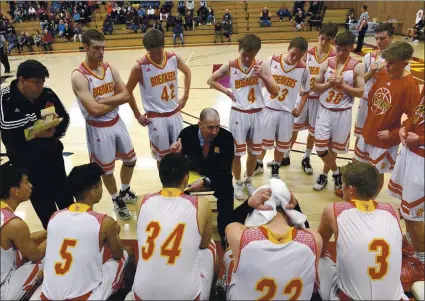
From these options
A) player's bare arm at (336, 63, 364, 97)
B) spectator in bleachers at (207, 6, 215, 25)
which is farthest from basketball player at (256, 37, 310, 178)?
spectator in bleachers at (207, 6, 215, 25)

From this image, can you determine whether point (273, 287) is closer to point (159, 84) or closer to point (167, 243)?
Result: point (167, 243)

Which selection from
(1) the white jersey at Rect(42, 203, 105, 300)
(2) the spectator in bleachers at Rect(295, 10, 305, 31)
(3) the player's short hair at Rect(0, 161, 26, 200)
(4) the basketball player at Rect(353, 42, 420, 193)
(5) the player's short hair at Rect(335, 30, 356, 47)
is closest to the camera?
(1) the white jersey at Rect(42, 203, 105, 300)

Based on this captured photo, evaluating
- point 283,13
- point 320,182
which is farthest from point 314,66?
point 283,13

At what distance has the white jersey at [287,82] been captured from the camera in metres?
4.68

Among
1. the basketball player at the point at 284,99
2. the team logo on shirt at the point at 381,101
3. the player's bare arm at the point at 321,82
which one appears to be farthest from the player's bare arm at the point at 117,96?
the team logo on shirt at the point at 381,101

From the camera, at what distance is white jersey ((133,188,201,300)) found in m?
2.40

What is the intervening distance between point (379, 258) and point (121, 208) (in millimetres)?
3133

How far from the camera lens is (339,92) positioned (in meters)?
4.57

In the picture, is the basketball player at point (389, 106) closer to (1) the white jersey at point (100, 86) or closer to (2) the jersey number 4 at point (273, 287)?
(2) the jersey number 4 at point (273, 287)

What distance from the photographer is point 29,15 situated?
866 inches

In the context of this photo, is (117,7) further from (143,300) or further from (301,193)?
(143,300)

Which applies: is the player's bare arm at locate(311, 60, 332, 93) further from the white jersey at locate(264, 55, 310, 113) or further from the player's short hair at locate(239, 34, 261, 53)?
the player's short hair at locate(239, 34, 261, 53)

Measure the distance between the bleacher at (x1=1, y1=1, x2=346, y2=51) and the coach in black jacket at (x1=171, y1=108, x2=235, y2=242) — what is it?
17.8 meters

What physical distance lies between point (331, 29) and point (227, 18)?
56.3 ft
